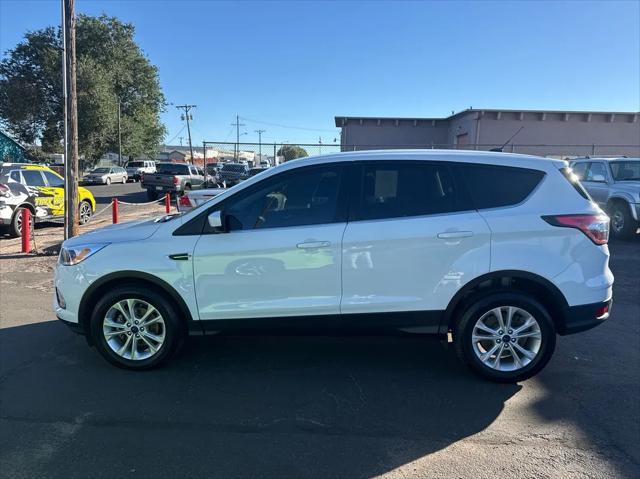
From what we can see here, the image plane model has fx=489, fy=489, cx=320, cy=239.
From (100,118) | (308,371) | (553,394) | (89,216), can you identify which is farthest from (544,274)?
(100,118)

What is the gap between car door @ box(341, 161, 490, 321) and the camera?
3.79 meters

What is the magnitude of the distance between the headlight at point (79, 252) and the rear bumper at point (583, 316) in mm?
3782

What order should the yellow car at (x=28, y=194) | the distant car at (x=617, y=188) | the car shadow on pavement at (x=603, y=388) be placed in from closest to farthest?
1. the car shadow on pavement at (x=603, y=388)
2. the distant car at (x=617, y=188)
3. the yellow car at (x=28, y=194)

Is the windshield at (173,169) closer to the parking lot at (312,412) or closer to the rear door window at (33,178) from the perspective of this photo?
the rear door window at (33,178)

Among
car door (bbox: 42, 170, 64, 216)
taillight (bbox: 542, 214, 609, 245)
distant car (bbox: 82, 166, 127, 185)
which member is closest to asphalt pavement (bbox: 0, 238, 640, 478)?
taillight (bbox: 542, 214, 609, 245)

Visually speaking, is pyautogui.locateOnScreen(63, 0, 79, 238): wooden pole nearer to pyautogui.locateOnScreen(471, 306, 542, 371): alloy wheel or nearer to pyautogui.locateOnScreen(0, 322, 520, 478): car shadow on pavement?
pyautogui.locateOnScreen(0, 322, 520, 478): car shadow on pavement

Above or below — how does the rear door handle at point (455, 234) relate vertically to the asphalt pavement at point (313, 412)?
above

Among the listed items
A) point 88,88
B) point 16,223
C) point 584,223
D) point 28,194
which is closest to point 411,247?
point 584,223

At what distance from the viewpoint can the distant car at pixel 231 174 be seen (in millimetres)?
23830

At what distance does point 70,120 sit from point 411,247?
8.58 metres

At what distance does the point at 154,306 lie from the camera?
402 centimetres

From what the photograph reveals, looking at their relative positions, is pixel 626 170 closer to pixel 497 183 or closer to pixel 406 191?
pixel 497 183

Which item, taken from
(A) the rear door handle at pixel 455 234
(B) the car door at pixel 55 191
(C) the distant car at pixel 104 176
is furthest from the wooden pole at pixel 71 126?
(C) the distant car at pixel 104 176

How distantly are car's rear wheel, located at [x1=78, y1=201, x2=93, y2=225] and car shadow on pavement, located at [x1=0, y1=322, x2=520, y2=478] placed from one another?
10403 mm
